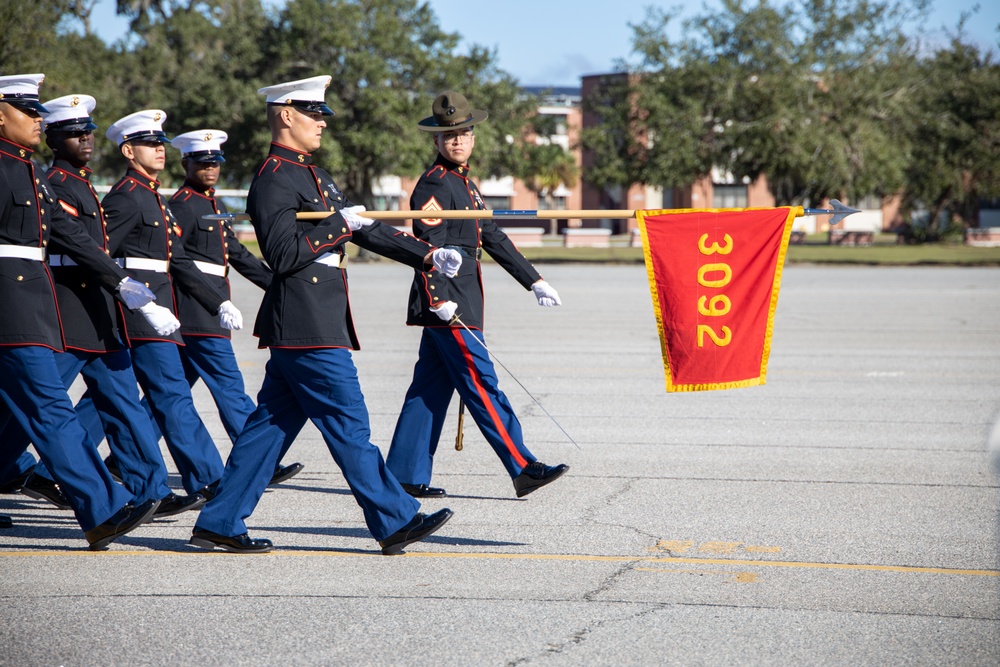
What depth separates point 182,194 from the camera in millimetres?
6957

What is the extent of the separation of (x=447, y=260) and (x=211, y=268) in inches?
93.5

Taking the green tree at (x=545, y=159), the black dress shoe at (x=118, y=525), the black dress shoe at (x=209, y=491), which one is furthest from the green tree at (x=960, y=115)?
the black dress shoe at (x=118, y=525)

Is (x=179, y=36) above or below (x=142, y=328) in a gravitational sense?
above

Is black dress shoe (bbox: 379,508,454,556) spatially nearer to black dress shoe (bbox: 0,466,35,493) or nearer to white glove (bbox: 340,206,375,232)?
white glove (bbox: 340,206,375,232)

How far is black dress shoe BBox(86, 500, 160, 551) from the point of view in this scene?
17.1 feet

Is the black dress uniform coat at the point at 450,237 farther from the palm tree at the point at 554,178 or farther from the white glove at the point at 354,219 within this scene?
the palm tree at the point at 554,178

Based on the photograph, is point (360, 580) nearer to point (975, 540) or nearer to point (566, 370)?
point (975, 540)

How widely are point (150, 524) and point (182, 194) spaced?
204 cm

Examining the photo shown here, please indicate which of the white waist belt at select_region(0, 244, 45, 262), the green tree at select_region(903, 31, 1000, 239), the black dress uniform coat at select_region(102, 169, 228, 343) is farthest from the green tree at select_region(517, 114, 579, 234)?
the white waist belt at select_region(0, 244, 45, 262)

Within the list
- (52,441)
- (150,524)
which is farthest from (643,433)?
(52,441)

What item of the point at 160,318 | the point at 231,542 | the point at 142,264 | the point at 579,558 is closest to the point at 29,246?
the point at 160,318

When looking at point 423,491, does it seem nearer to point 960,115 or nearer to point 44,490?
point 44,490

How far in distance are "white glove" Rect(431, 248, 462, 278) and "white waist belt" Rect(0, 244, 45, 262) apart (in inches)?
69.3

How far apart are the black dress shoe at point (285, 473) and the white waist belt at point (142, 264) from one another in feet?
4.44
